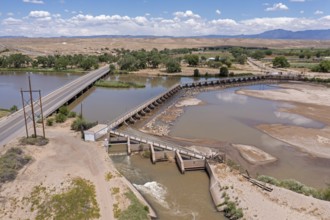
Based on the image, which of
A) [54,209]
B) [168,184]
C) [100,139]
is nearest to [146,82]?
[100,139]

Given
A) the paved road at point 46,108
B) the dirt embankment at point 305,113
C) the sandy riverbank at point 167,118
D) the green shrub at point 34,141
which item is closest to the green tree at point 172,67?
the paved road at point 46,108

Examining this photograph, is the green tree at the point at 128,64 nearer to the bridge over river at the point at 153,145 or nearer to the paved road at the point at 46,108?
the paved road at the point at 46,108

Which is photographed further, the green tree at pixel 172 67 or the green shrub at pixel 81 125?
the green tree at pixel 172 67

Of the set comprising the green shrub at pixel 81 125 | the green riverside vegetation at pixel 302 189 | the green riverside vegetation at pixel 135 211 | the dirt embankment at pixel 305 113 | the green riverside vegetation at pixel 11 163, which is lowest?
the dirt embankment at pixel 305 113

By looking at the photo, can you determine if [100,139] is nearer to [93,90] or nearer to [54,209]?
[54,209]

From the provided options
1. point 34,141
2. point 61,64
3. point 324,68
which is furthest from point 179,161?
point 324,68

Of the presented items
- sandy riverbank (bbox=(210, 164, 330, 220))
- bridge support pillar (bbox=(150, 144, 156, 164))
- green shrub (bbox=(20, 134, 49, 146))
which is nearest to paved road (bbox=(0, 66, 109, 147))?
green shrub (bbox=(20, 134, 49, 146))

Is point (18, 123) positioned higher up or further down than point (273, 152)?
higher up
